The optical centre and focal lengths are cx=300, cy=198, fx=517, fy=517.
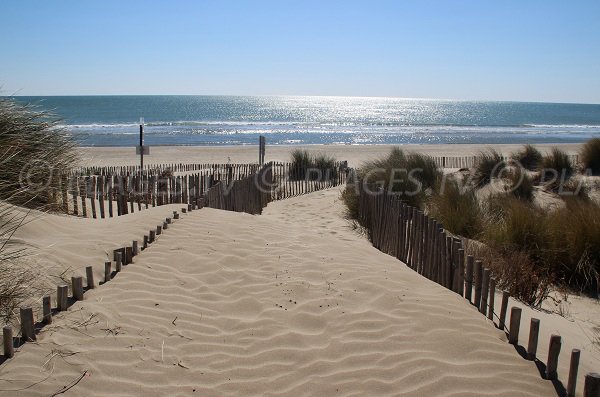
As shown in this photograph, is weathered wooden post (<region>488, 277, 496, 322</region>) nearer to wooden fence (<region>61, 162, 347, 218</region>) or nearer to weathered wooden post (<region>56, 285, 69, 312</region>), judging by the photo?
weathered wooden post (<region>56, 285, 69, 312</region>)

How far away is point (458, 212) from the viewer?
8383 mm

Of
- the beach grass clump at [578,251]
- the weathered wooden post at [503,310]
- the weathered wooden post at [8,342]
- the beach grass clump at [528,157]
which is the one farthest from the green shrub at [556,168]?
the weathered wooden post at [8,342]

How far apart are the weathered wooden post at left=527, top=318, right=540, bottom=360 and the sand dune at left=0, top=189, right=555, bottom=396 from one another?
0.38 ft

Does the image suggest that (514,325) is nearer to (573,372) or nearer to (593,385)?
(573,372)

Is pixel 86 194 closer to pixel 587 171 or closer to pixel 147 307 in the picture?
pixel 147 307

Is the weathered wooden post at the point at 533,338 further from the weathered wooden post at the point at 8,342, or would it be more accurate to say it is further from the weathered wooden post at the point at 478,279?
the weathered wooden post at the point at 8,342

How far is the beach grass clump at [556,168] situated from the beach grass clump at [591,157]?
1.73 ft

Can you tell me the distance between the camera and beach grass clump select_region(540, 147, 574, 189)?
13.8 m

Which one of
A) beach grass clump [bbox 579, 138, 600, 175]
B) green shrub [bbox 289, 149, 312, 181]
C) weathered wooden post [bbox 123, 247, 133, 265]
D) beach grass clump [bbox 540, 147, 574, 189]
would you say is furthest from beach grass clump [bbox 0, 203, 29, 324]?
beach grass clump [bbox 579, 138, 600, 175]

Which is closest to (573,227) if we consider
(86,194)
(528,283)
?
(528,283)

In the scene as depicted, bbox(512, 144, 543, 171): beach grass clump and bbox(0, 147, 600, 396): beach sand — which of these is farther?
bbox(512, 144, 543, 171): beach grass clump

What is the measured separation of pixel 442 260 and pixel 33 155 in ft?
20.1

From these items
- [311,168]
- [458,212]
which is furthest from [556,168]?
[458,212]

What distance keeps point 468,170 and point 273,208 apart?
659 centimetres
